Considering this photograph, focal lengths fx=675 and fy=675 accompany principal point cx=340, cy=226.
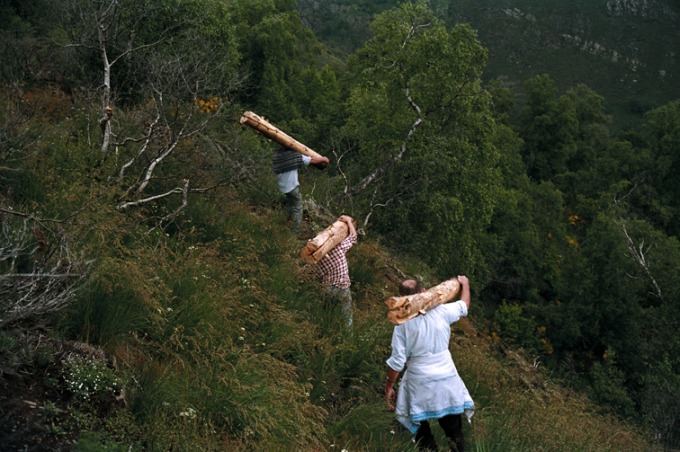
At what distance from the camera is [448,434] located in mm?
5672

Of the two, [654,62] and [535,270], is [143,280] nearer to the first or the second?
[535,270]

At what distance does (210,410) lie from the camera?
512 cm

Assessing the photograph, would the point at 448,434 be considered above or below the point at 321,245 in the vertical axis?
above

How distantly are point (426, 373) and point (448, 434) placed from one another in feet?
1.93

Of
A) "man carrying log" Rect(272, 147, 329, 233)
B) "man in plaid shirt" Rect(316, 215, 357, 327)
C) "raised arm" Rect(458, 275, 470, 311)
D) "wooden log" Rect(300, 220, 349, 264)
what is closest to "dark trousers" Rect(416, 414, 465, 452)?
"raised arm" Rect(458, 275, 470, 311)

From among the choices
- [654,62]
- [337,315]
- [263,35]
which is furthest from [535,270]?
[654,62]

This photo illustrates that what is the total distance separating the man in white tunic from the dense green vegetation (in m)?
0.25

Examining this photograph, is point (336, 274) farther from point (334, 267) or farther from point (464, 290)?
point (464, 290)

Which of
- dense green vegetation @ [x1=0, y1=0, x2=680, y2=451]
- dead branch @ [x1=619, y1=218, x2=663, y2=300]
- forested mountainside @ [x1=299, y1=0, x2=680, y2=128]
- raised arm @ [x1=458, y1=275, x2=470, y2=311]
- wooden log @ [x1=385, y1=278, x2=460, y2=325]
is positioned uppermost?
wooden log @ [x1=385, y1=278, x2=460, y2=325]

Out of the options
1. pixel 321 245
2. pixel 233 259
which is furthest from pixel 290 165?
pixel 321 245

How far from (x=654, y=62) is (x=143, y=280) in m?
114

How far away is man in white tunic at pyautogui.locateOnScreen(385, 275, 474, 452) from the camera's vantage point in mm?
5512

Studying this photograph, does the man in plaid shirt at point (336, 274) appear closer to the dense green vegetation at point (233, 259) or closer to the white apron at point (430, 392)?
the dense green vegetation at point (233, 259)

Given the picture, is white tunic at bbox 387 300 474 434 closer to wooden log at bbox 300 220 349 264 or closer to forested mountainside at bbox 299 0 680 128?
wooden log at bbox 300 220 349 264
